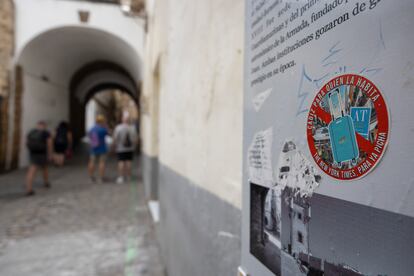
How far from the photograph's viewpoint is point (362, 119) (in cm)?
61

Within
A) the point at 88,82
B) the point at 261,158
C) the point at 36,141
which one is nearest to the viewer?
the point at 261,158

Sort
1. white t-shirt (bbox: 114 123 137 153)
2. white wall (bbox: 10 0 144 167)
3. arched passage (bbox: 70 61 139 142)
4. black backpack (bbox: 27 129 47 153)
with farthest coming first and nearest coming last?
arched passage (bbox: 70 61 139 142) < white wall (bbox: 10 0 144 167) < white t-shirt (bbox: 114 123 137 153) < black backpack (bbox: 27 129 47 153)

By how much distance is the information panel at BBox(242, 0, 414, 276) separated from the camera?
547 millimetres

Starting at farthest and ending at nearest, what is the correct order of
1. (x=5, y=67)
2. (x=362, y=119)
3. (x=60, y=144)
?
(x=60, y=144) → (x=5, y=67) → (x=362, y=119)

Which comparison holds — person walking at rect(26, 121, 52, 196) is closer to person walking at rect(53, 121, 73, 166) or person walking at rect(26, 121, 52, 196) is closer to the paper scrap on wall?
person walking at rect(53, 121, 73, 166)

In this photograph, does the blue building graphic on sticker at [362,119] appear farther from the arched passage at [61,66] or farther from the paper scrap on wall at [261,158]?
the arched passage at [61,66]

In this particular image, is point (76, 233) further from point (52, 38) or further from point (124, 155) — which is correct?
point (52, 38)

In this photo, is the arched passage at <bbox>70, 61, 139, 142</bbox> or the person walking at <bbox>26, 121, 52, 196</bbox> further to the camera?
the arched passage at <bbox>70, 61, 139, 142</bbox>

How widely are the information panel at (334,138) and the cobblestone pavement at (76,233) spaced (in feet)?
9.20

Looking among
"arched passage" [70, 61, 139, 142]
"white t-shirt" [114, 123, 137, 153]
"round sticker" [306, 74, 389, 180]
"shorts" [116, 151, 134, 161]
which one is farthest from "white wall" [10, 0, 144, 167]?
"round sticker" [306, 74, 389, 180]

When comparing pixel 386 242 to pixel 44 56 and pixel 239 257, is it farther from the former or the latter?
pixel 44 56

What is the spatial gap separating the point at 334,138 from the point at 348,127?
0.14ft

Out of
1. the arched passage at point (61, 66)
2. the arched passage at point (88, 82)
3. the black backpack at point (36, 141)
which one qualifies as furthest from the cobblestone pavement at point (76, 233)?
the arched passage at point (88, 82)

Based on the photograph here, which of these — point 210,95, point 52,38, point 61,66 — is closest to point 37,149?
point 52,38
